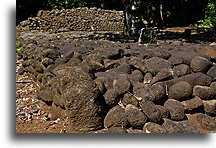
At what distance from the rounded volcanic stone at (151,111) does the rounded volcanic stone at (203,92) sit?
0.78 metres

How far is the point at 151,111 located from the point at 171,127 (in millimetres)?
251

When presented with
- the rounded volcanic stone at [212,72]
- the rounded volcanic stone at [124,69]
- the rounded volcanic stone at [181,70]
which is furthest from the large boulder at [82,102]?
the rounded volcanic stone at [212,72]

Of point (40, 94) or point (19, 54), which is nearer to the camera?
point (40, 94)

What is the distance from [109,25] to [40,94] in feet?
37.4

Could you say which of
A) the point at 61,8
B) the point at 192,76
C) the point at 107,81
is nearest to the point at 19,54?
the point at 107,81

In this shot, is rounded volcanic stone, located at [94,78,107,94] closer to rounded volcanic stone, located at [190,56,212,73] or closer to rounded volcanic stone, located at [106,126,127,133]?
rounded volcanic stone, located at [106,126,127,133]

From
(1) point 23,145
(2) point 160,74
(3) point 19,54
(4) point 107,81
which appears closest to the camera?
(1) point 23,145

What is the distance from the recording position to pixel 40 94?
11.8ft

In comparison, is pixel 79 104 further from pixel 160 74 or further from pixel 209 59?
pixel 209 59

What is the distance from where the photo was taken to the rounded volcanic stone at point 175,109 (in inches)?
120

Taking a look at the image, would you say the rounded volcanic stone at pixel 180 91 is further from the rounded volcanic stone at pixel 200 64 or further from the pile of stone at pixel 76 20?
the pile of stone at pixel 76 20

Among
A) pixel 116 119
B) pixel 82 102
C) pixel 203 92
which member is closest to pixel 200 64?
pixel 203 92

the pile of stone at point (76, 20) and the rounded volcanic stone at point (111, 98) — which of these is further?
the pile of stone at point (76, 20)

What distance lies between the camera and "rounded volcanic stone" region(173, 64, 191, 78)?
3523 millimetres
